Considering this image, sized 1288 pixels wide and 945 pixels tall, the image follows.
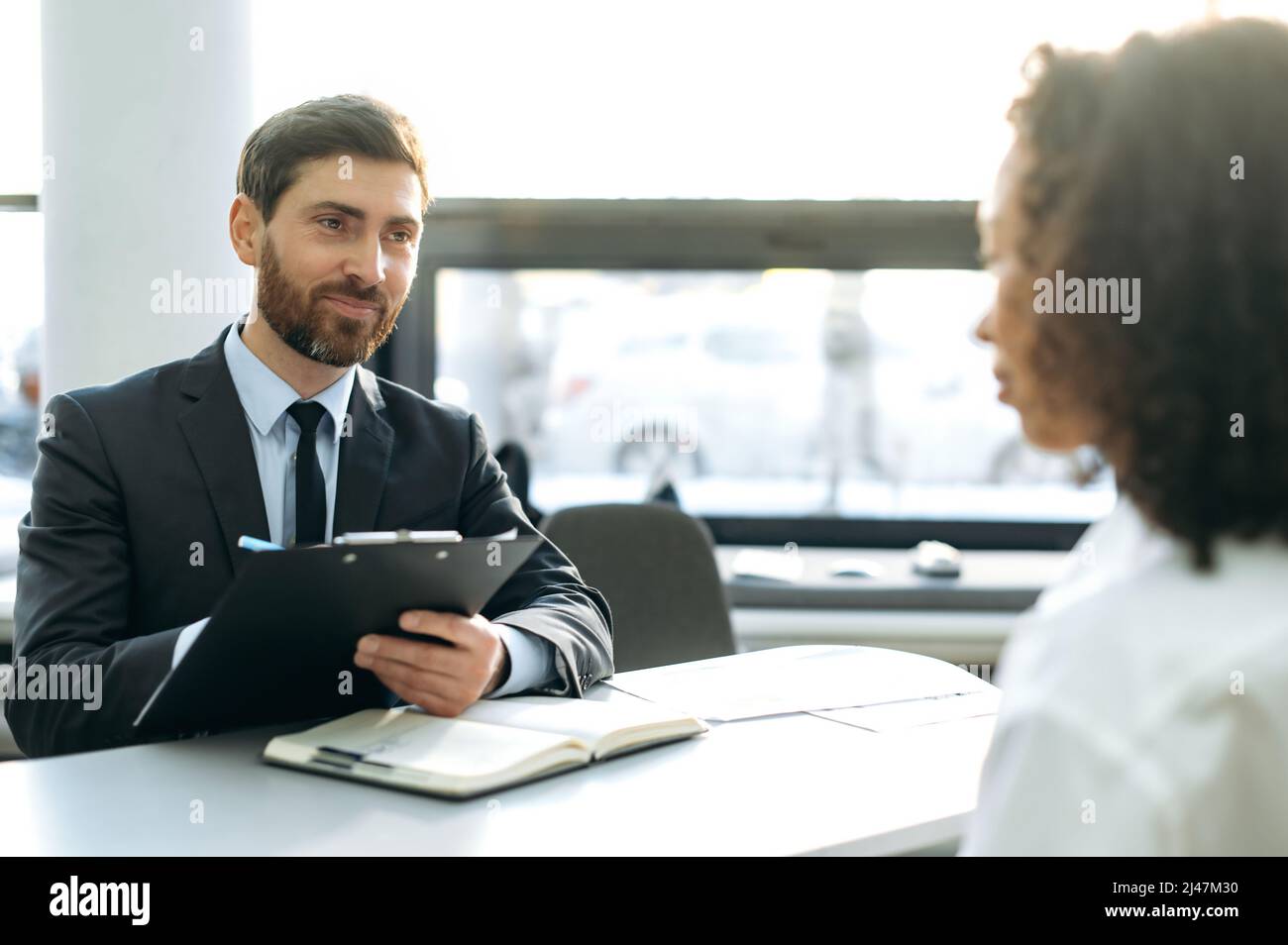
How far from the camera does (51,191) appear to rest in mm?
2930

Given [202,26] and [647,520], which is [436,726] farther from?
[202,26]

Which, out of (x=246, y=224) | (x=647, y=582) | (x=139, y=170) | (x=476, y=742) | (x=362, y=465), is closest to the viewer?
(x=476, y=742)

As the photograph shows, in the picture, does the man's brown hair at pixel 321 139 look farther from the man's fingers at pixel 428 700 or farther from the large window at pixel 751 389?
the large window at pixel 751 389

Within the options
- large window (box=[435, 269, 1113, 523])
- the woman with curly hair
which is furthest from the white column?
→ the woman with curly hair

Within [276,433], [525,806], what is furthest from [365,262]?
[525,806]

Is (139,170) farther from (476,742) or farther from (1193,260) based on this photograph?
(1193,260)

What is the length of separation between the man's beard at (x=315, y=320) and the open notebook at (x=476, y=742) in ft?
2.27

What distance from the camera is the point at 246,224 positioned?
2014 millimetres

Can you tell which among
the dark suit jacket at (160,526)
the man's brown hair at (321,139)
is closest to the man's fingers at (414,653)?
the dark suit jacket at (160,526)

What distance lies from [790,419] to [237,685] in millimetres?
2525

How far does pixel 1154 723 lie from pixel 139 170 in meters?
2.79

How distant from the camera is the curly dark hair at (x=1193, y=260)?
74 centimetres

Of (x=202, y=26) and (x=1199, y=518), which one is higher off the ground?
(x=202, y=26)
